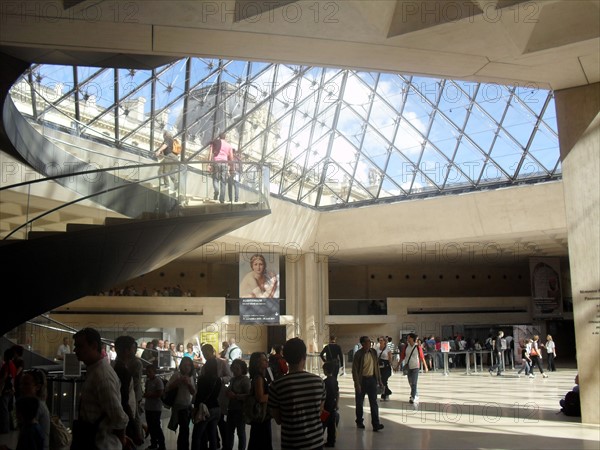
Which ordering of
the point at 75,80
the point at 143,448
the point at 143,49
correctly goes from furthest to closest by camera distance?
the point at 75,80, the point at 143,49, the point at 143,448

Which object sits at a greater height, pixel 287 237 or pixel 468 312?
pixel 287 237

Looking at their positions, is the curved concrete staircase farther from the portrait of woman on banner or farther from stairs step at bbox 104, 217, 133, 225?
the portrait of woman on banner

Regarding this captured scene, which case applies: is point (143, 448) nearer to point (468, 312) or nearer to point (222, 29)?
point (222, 29)

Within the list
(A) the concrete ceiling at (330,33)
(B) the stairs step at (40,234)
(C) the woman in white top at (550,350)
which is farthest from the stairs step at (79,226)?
(C) the woman in white top at (550,350)

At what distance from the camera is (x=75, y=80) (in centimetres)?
2152

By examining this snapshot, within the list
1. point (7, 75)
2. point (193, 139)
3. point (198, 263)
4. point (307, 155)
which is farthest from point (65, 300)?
point (198, 263)

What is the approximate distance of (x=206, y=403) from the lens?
25.3 feet

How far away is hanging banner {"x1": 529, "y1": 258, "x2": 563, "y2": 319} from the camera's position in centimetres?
3300

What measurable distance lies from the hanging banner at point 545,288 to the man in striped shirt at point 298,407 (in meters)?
31.2

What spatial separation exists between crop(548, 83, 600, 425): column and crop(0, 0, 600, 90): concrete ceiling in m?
0.74

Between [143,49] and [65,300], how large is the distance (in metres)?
5.48

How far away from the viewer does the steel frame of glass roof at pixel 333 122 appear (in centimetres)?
2314

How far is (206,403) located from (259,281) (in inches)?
A: 739

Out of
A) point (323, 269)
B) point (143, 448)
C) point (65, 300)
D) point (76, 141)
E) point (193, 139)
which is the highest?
point (193, 139)
